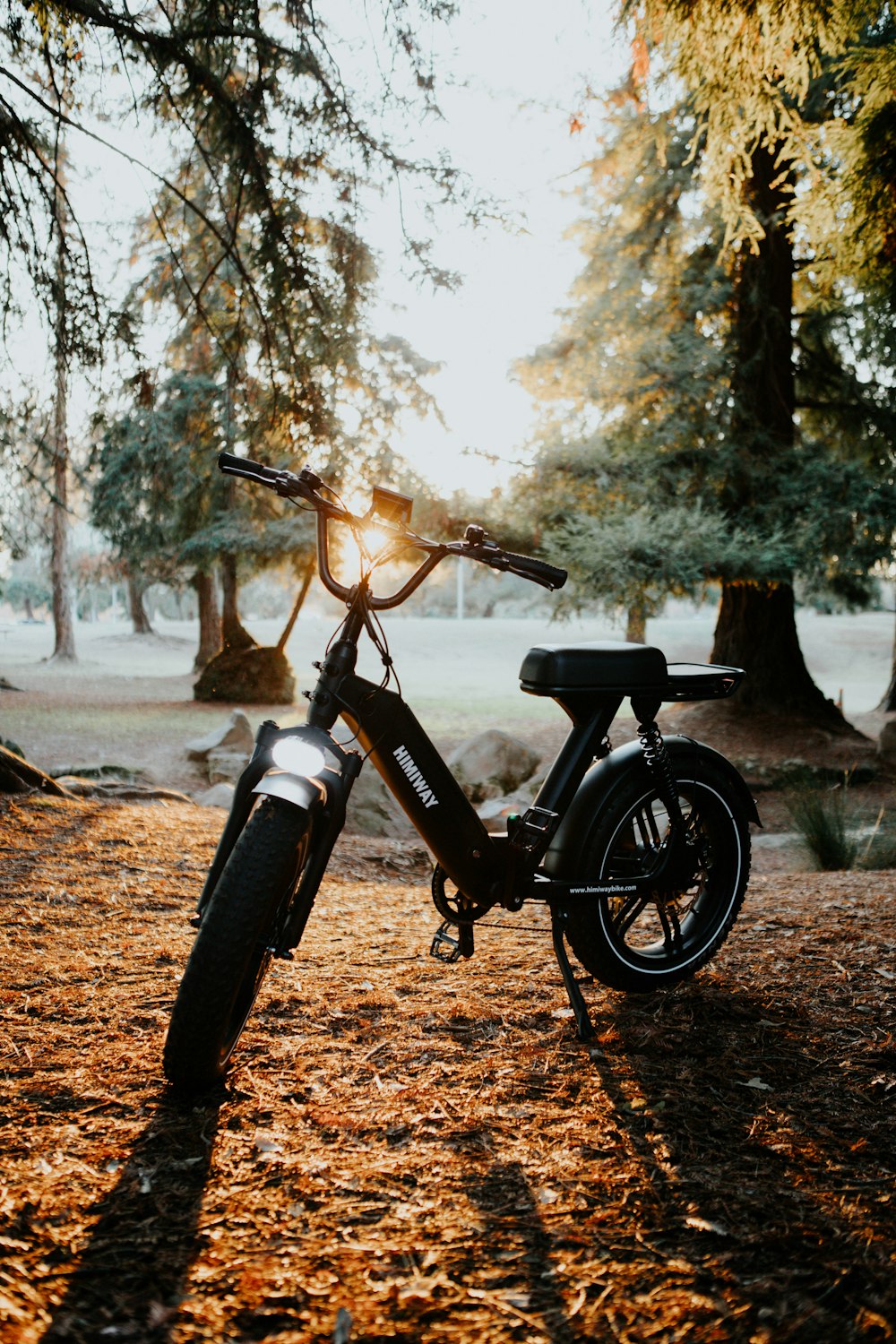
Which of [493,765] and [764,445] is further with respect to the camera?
[764,445]

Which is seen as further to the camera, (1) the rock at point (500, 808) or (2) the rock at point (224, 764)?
(2) the rock at point (224, 764)

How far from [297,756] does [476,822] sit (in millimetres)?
676

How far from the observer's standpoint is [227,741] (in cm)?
1121

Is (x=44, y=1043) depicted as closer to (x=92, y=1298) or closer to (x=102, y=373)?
(x=92, y=1298)

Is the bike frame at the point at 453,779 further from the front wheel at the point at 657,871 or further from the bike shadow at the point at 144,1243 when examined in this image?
the bike shadow at the point at 144,1243

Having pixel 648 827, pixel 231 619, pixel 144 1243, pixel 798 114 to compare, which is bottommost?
pixel 144 1243

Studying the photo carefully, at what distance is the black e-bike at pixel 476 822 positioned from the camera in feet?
7.05

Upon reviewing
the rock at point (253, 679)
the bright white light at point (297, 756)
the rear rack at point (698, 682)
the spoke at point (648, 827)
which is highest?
the rear rack at point (698, 682)

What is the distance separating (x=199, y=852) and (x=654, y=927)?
2313 millimetres

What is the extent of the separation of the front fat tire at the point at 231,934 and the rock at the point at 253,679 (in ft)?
49.3

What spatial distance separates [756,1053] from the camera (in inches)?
102

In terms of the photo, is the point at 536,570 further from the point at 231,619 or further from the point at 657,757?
the point at 231,619

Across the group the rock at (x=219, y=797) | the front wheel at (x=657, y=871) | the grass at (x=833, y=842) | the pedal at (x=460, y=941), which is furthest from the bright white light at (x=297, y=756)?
the rock at (x=219, y=797)

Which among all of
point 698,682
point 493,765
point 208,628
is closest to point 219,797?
point 493,765
